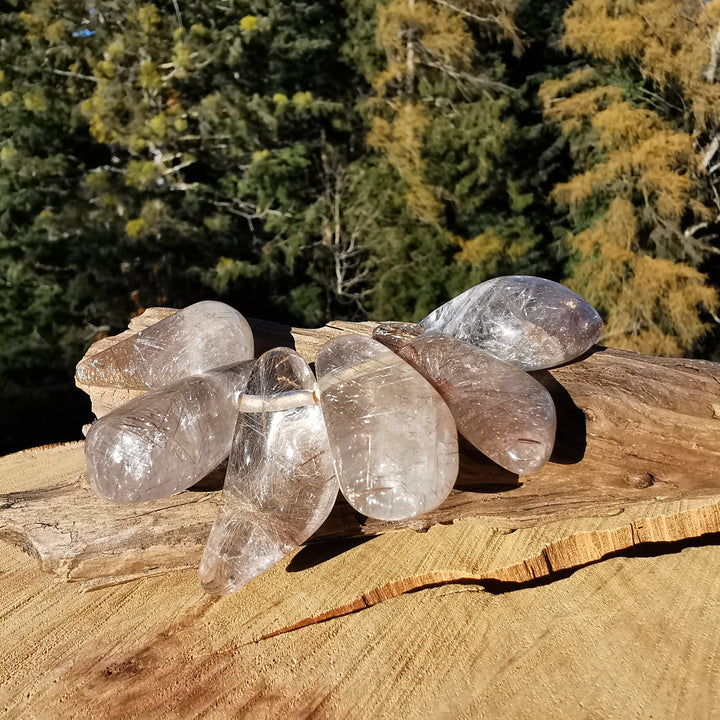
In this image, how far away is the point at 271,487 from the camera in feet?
2.60

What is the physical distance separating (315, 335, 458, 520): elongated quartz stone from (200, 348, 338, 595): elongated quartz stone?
51 millimetres

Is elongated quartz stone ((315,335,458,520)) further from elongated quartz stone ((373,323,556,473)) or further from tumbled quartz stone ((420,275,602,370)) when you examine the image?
tumbled quartz stone ((420,275,602,370))

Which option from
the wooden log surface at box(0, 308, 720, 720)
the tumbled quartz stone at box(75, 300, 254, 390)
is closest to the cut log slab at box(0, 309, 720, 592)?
the wooden log surface at box(0, 308, 720, 720)

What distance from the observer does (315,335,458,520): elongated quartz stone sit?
74 cm

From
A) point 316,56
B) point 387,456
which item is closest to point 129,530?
point 387,456

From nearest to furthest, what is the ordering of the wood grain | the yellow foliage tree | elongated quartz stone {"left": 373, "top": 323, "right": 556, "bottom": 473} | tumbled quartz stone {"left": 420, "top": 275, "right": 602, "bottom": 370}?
1. the wood grain
2. elongated quartz stone {"left": 373, "top": 323, "right": 556, "bottom": 473}
3. tumbled quartz stone {"left": 420, "top": 275, "right": 602, "bottom": 370}
4. the yellow foliage tree

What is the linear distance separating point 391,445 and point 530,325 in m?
0.31

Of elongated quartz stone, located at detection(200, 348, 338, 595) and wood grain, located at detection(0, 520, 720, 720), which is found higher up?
elongated quartz stone, located at detection(200, 348, 338, 595)

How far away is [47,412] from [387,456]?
2336mm

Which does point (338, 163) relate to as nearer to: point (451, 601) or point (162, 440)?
point (162, 440)

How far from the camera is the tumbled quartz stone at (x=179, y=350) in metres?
1.02

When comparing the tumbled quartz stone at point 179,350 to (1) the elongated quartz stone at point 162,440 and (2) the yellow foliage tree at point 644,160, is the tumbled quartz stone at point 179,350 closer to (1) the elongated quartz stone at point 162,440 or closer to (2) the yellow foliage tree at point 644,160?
(1) the elongated quartz stone at point 162,440

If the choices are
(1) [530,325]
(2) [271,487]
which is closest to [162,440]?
(2) [271,487]

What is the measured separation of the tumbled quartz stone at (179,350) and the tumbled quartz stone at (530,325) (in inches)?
13.8
